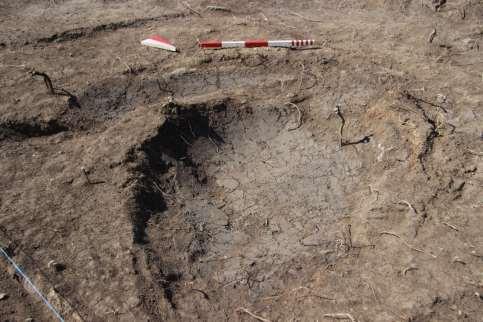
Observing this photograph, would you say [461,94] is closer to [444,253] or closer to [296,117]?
[296,117]

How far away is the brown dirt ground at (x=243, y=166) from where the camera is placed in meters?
4.36

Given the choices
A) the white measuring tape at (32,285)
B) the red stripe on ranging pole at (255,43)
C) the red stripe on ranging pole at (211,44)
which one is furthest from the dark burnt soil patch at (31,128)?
the red stripe on ranging pole at (255,43)

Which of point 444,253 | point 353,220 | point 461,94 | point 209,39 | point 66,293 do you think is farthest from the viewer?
point 209,39

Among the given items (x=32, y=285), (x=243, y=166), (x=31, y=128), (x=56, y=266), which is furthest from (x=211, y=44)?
(x=32, y=285)

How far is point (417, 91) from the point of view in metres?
6.58

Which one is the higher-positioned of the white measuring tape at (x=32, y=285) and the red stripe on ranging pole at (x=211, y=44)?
the red stripe on ranging pole at (x=211, y=44)

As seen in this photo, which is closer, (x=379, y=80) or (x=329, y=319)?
(x=329, y=319)

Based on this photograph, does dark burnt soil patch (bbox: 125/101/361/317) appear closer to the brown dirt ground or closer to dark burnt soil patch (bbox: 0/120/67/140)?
the brown dirt ground

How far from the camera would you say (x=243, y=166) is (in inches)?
245

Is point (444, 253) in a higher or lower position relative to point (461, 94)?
lower

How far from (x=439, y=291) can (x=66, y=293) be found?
3.61 meters

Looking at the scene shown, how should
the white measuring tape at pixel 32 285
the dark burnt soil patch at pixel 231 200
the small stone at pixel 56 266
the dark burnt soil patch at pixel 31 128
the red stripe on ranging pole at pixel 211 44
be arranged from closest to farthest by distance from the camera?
the white measuring tape at pixel 32 285 < the small stone at pixel 56 266 < the dark burnt soil patch at pixel 231 200 < the dark burnt soil patch at pixel 31 128 < the red stripe on ranging pole at pixel 211 44

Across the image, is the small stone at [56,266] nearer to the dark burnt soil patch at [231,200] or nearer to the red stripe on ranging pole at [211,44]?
the dark burnt soil patch at [231,200]

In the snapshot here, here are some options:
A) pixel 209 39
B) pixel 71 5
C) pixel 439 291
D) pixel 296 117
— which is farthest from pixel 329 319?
pixel 71 5
